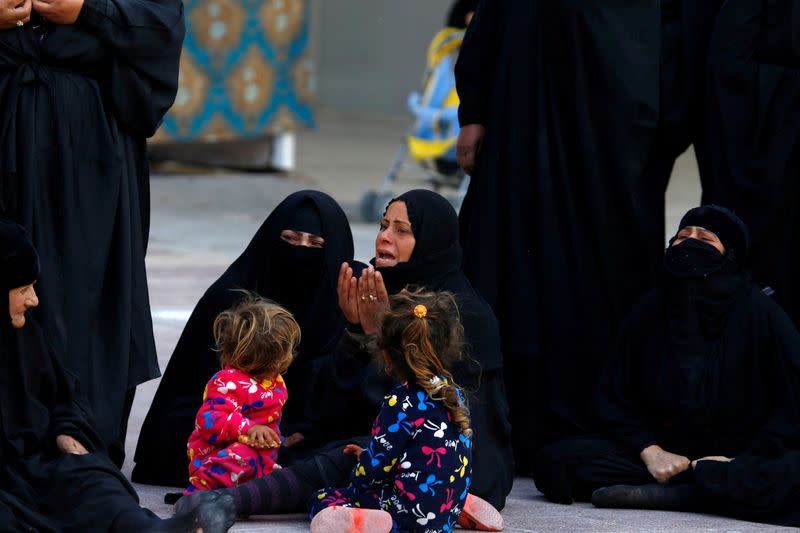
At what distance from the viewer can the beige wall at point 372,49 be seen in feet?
56.4

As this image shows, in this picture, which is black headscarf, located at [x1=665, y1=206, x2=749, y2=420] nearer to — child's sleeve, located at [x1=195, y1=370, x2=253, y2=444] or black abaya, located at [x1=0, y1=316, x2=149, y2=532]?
child's sleeve, located at [x1=195, y1=370, x2=253, y2=444]

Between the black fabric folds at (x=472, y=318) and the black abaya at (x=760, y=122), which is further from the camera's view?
the black abaya at (x=760, y=122)

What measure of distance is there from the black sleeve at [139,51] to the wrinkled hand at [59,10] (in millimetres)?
27

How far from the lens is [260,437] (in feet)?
13.3

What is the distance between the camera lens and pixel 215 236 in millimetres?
10039

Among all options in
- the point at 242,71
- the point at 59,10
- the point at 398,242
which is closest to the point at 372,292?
the point at 398,242

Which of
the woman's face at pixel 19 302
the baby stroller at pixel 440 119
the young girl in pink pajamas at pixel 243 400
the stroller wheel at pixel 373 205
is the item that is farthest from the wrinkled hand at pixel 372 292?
the stroller wheel at pixel 373 205

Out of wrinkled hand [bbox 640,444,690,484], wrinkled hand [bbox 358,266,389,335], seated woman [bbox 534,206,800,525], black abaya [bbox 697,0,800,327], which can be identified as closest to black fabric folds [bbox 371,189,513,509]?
wrinkled hand [bbox 358,266,389,335]

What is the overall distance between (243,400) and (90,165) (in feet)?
2.70

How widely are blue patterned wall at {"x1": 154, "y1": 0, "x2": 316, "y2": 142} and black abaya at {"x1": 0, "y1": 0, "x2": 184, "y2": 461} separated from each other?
22.6 ft

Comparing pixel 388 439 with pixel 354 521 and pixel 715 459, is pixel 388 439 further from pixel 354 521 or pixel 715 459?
pixel 715 459

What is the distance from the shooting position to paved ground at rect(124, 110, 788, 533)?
4.16 meters

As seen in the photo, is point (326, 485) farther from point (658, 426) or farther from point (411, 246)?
point (658, 426)

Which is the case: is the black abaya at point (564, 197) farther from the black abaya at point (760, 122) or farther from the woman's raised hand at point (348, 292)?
the woman's raised hand at point (348, 292)
